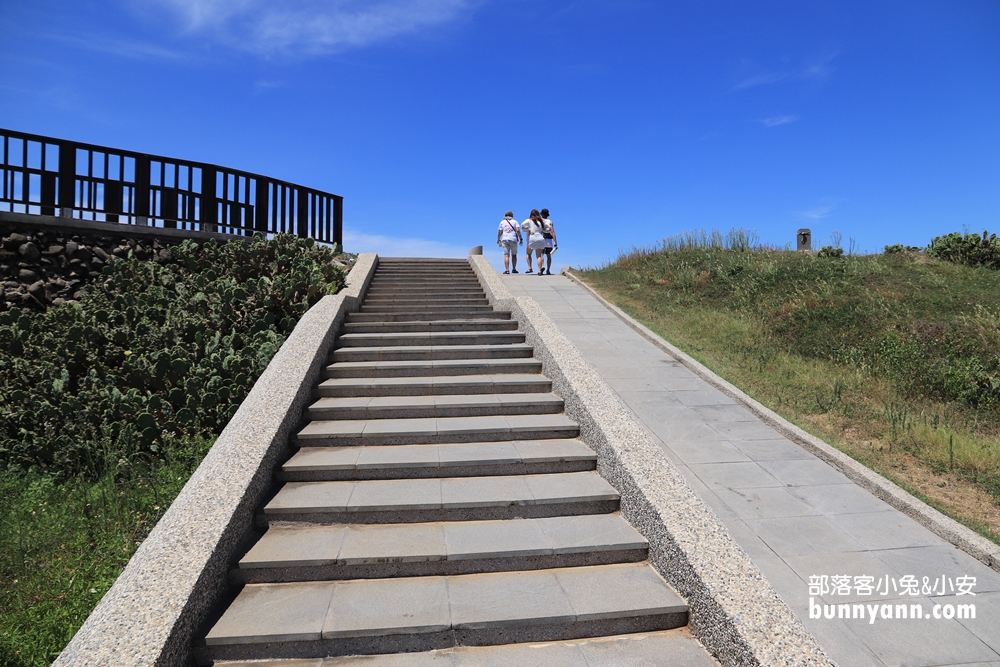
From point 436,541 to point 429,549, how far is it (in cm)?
12

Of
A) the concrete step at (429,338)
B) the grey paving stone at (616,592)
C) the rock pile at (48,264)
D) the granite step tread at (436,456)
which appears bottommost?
the grey paving stone at (616,592)

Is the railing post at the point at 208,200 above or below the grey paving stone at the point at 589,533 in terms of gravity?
above

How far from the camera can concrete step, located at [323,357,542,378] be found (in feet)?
22.7

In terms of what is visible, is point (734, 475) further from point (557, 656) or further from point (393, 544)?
point (393, 544)

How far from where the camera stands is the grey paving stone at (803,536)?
430 centimetres

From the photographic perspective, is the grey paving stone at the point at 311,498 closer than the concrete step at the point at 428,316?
Yes

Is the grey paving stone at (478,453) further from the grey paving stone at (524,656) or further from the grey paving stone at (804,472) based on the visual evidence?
the grey paving stone at (804,472)

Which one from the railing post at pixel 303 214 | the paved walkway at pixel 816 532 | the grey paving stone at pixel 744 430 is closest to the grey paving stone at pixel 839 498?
the paved walkway at pixel 816 532

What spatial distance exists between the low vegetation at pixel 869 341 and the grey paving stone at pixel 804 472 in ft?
1.50

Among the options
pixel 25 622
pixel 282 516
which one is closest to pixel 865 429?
pixel 282 516

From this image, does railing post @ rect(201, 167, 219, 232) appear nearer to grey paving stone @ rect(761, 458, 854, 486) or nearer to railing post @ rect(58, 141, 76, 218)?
railing post @ rect(58, 141, 76, 218)

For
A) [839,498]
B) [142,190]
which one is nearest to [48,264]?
[142,190]

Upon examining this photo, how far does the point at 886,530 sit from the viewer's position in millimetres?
4621

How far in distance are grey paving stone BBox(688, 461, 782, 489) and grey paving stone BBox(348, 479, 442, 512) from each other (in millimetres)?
2598
